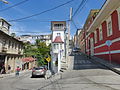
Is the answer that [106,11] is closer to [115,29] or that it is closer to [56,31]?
[115,29]

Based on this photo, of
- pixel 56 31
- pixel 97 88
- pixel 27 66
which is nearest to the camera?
pixel 97 88

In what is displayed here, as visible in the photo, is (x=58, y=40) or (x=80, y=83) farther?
(x=58, y=40)

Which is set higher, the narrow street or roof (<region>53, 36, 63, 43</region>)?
roof (<region>53, 36, 63, 43</region>)

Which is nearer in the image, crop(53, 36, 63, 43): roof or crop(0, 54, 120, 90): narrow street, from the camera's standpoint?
crop(0, 54, 120, 90): narrow street

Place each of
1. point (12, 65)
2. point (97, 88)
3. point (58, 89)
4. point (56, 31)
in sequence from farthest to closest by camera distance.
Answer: point (56, 31), point (12, 65), point (58, 89), point (97, 88)

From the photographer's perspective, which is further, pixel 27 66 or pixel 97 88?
pixel 27 66

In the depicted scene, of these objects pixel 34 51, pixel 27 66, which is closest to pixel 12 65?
pixel 27 66

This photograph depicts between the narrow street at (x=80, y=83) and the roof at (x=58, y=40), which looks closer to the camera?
the narrow street at (x=80, y=83)

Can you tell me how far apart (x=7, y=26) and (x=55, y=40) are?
17.9 m

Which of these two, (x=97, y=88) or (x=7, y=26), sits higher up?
(x=7, y=26)

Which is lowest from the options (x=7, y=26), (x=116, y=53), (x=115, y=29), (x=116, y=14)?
(x=116, y=53)

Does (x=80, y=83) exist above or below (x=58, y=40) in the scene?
below

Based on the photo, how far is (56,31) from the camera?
143 feet

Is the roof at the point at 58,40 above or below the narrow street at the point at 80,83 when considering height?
above
